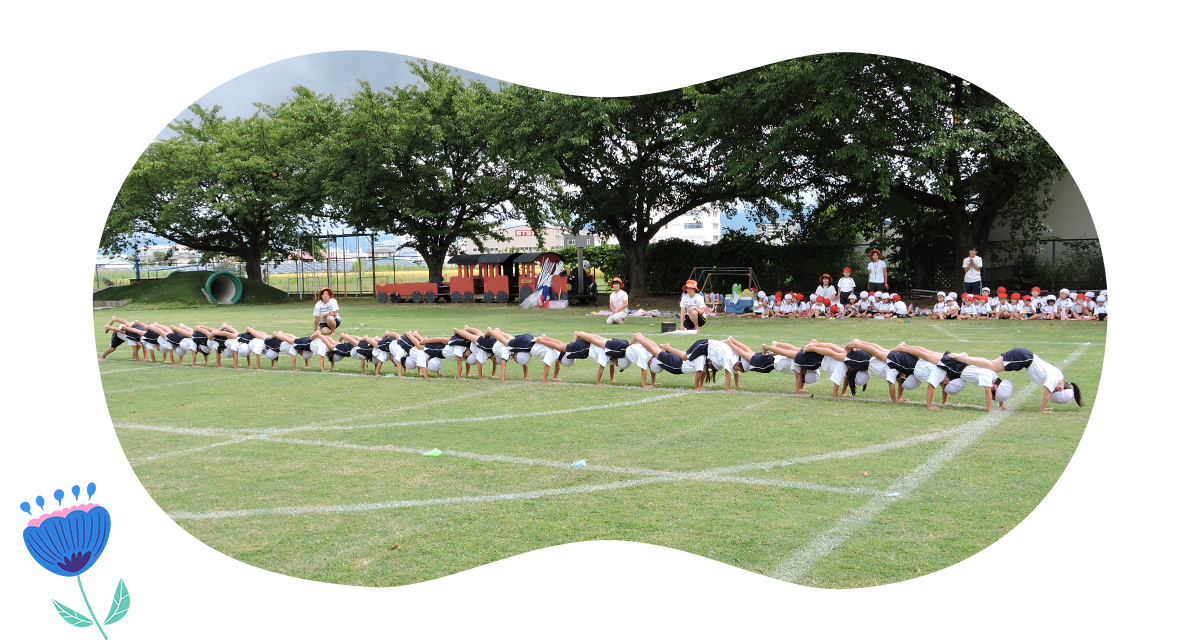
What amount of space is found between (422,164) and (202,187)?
10.9 meters

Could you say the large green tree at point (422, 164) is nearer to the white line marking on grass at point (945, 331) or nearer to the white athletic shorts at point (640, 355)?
the white line marking on grass at point (945, 331)

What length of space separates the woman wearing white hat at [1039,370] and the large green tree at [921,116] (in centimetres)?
1125

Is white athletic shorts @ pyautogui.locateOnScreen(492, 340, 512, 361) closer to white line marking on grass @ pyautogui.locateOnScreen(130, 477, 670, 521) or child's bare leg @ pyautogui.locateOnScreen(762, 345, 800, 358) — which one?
child's bare leg @ pyautogui.locateOnScreen(762, 345, 800, 358)

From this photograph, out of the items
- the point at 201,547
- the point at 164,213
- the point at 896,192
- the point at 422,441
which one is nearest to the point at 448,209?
the point at 164,213

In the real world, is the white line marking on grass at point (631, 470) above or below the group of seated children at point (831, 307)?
below

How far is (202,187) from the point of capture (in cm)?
3416

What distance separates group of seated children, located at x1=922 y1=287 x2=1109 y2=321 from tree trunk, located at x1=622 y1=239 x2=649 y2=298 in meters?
11.0

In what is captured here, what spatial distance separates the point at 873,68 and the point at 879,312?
573 cm

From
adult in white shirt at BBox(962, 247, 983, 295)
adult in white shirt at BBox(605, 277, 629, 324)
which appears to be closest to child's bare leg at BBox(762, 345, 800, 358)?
adult in white shirt at BBox(605, 277, 629, 324)

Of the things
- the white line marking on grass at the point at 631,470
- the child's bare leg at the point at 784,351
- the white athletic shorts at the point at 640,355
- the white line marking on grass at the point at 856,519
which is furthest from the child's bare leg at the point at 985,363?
the white athletic shorts at the point at 640,355

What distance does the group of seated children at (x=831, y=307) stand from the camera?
63.8 ft

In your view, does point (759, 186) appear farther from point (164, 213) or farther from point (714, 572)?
point (164, 213)

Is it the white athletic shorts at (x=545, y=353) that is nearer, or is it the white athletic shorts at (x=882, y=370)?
the white athletic shorts at (x=882, y=370)

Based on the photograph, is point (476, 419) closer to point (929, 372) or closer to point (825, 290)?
point (929, 372)
